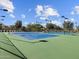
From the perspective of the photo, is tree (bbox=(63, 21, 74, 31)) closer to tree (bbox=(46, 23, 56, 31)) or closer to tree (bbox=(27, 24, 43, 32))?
tree (bbox=(46, 23, 56, 31))

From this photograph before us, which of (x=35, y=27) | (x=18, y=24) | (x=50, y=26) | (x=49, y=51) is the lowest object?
(x=49, y=51)

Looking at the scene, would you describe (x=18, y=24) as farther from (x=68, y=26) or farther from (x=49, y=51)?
(x=49, y=51)

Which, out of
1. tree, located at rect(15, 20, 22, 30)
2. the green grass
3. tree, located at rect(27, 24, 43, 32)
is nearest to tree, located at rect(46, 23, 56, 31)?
tree, located at rect(27, 24, 43, 32)

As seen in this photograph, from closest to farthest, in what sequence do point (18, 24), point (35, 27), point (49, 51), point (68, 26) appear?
point (49, 51) < point (35, 27) < point (18, 24) < point (68, 26)

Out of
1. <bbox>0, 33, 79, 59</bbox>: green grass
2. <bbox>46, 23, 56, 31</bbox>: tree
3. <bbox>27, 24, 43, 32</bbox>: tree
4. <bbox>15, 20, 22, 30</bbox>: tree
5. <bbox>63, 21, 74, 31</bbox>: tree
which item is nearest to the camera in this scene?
<bbox>0, 33, 79, 59</bbox>: green grass

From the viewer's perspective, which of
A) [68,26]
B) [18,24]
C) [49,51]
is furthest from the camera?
[68,26]

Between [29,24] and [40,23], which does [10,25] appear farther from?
[40,23]

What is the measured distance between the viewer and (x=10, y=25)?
75.8 metres

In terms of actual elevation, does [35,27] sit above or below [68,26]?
below

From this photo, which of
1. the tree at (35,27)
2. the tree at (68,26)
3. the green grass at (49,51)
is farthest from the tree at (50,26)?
the green grass at (49,51)

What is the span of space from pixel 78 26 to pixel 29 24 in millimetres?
22571

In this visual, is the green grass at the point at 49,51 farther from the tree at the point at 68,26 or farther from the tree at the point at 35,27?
the tree at the point at 68,26

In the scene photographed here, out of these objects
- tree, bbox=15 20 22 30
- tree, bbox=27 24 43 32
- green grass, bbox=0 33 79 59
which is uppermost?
tree, bbox=15 20 22 30

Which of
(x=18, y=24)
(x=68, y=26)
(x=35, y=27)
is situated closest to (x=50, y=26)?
(x=35, y=27)
